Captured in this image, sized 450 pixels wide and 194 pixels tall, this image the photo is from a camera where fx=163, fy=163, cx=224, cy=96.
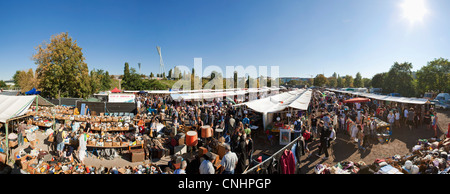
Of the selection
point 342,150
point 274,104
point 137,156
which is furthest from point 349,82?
point 137,156

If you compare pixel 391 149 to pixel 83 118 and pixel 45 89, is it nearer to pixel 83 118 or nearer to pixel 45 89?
pixel 83 118

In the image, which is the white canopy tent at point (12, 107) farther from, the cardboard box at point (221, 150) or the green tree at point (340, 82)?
the green tree at point (340, 82)

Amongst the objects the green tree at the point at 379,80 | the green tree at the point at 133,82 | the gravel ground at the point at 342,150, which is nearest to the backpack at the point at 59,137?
the gravel ground at the point at 342,150

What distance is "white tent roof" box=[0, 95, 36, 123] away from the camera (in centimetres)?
585

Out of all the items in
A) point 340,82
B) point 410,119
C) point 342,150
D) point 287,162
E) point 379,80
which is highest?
point 340,82

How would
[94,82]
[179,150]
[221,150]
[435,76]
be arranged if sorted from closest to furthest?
[221,150]
[179,150]
[435,76]
[94,82]

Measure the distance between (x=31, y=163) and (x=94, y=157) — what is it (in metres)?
1.68

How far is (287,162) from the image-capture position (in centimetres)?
397

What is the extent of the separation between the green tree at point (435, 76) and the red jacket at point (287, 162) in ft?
117

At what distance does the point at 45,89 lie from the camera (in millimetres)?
17906

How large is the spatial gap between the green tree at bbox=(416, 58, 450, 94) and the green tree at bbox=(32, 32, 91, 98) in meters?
48.9

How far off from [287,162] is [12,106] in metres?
10.0

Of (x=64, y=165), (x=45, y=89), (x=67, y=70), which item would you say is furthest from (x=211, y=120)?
(x=45, y=89)

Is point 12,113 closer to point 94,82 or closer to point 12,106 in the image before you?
point 12,106
